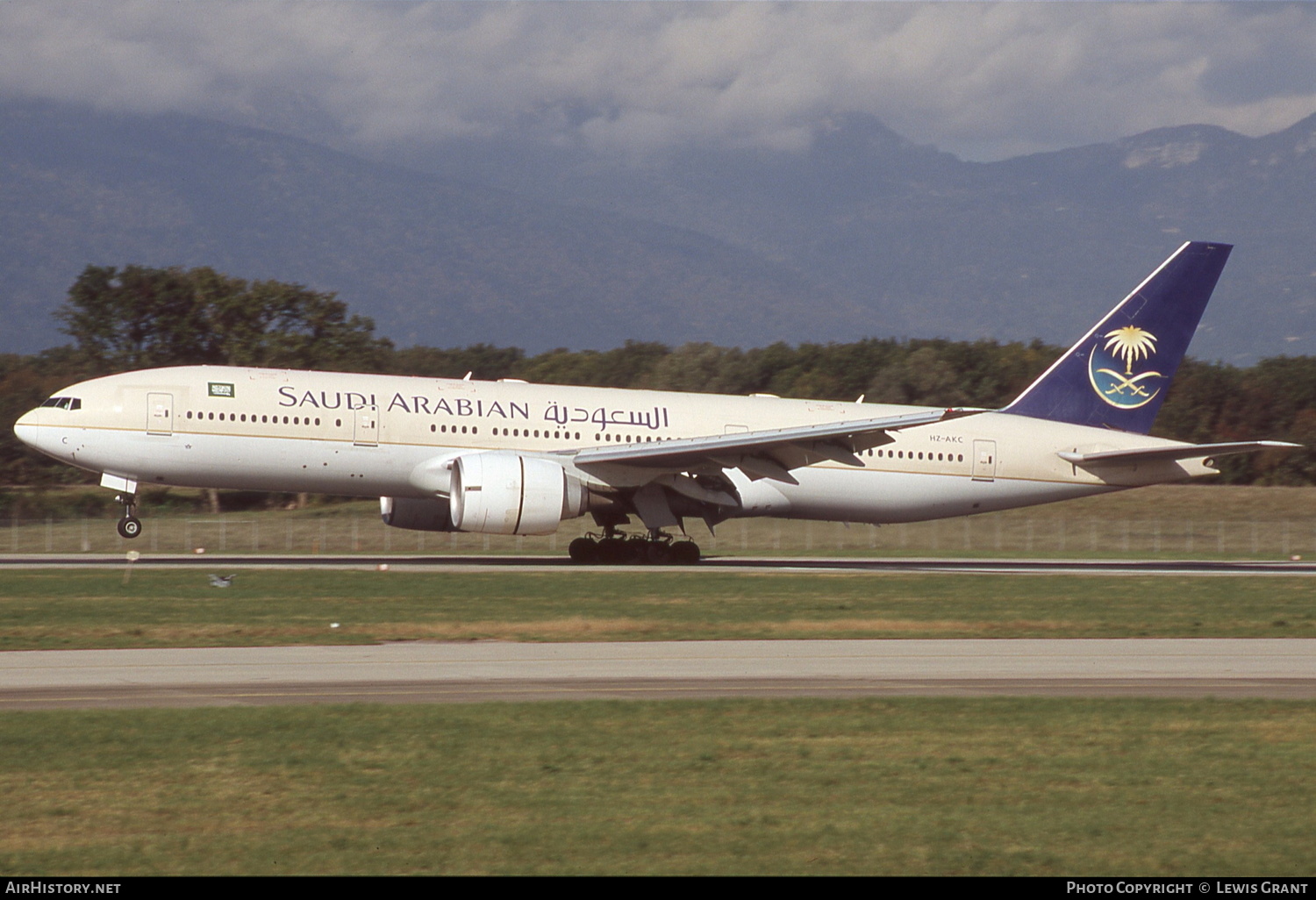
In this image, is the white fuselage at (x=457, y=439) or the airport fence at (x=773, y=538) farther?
the airport fence at (x=773, y=538)

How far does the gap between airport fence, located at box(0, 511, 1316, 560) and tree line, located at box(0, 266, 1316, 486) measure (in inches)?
331

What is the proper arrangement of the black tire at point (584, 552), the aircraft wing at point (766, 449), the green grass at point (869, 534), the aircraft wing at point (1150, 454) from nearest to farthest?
the aircraft wing at point (766, 449) < the aircraft wing at point (1150, 454) < the black tire at point (584, 552) < the green grass at point (869, 534)

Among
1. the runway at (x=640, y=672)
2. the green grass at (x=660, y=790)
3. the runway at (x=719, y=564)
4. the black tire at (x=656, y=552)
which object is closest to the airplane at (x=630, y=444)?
the black tire at (x=656, y=552)

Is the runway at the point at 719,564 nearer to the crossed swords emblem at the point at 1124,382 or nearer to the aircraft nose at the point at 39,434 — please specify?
the aircraft nose at the point at 39,434

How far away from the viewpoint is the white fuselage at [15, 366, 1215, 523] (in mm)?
31875

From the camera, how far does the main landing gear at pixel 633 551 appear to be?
34.8 meters

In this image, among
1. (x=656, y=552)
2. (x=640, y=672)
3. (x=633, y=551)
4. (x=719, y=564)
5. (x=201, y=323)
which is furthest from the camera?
(x=201, y=323)

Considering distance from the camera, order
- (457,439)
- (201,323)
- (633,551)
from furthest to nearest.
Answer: (201,323) → (633,551) → (457,439)

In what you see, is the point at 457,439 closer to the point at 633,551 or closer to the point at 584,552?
the point at 584,552

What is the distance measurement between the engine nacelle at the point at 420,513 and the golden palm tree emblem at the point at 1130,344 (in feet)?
59.9

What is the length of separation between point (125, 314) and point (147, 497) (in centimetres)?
1778

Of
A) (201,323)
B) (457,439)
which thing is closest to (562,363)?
(201,323)

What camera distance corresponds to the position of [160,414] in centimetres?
3173

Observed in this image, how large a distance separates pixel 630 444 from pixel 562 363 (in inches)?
2564
